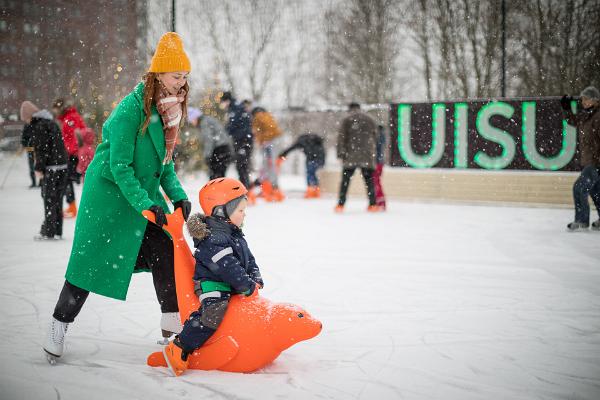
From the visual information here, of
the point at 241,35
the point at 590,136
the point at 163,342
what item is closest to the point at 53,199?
the point at 163,342

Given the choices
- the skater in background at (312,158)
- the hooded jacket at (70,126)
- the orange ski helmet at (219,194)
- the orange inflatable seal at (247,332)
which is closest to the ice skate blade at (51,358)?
the orange inflatable seal at (247,332)

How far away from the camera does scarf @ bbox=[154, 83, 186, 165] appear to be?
293 centimetres

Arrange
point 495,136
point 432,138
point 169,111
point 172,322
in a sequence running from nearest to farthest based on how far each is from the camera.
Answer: point 169,111
point 172,322
point 495,136
point 432,138

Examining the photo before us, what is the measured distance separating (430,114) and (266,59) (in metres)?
5.77

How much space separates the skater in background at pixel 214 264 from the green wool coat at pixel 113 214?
0.30m

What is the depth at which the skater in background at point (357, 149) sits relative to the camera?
9289 mm

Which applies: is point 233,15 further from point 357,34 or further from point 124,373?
point 124,373

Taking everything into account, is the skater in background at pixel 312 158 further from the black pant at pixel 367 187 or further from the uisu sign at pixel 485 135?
the black pant at pixel 367 187

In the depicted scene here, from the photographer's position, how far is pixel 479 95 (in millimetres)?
10695

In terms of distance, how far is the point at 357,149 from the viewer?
9336mm

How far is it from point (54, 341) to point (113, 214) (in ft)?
2.09

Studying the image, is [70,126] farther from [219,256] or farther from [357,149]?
[219,256]

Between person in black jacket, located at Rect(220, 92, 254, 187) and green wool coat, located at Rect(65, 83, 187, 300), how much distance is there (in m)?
6.94

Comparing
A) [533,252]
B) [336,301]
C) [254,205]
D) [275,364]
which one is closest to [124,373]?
[275,364]
